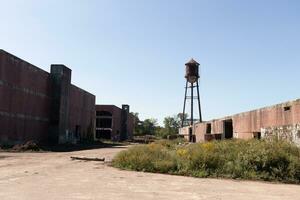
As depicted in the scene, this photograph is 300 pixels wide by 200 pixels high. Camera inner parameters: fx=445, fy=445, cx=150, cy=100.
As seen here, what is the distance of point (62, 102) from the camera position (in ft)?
171

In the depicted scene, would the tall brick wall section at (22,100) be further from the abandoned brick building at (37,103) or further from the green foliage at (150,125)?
the green foliage at (150,125)

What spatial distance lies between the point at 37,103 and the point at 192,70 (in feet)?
69.5

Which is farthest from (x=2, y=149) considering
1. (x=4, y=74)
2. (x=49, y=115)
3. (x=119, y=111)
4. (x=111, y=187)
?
(x=119, y=111)

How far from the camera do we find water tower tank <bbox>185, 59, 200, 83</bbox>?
5750cm

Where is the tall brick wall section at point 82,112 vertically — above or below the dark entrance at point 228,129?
above

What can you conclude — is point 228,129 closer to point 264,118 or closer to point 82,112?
point 264,118

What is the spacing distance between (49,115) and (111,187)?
39690 millimetres

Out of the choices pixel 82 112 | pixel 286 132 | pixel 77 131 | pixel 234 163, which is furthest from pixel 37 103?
pixel 234 163

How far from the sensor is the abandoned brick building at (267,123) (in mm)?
18453

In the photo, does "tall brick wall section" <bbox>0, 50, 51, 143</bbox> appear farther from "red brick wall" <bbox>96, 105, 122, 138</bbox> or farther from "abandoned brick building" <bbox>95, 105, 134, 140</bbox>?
"abandoned brick building" <bbox>95, 105, 134, 140</bbox>

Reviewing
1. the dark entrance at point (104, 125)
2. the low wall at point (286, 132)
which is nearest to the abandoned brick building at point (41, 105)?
the dark entrance at point (104, 125)

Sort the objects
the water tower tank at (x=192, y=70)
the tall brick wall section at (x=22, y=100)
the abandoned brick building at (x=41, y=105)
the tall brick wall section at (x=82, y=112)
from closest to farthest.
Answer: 1. the tall brick wall section at (x=22, y=100)
2. the abandoned brick building at (x=41, y=105)
3. the water tower tank at (x=192, y=70)
4. the tall brick wall section at (x=82, y=112)

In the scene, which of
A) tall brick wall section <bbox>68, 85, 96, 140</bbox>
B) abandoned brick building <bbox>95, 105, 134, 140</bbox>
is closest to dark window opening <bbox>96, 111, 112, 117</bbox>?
abandoned brick building <bbox>95, 105, 134, 140</bbox>

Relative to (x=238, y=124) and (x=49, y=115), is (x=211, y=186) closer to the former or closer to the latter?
(x=238, y=124)
